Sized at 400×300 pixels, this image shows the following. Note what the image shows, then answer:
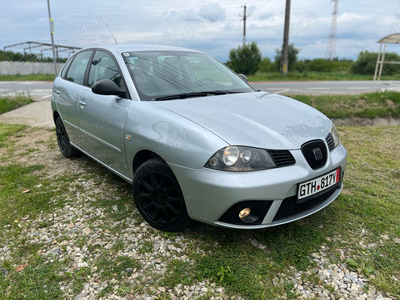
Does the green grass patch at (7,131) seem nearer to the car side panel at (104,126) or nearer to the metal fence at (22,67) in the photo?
the car side panel at (104,126)

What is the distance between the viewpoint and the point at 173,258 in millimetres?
2238

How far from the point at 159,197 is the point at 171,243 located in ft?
1.28

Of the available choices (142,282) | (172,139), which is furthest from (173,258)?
(172,139)

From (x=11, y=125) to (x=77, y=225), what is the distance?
5.12 metres

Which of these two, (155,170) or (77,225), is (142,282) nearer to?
(155,170)

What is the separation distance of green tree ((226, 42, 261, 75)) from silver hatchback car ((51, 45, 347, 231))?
75.8ft

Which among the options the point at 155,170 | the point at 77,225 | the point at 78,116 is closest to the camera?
the point at 155,170

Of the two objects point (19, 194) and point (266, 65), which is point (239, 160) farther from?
point (266, 65)

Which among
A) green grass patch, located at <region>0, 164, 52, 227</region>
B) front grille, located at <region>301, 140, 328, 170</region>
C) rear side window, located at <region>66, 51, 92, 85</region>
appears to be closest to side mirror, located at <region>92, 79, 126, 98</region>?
rear side window, located at <region>66, 51, 92, 85</region>

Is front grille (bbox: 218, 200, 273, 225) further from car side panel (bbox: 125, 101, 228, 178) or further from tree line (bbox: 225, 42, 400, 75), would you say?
tree line (bbox: 225, 42, 400, 75)

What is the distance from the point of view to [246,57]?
25.3 meters

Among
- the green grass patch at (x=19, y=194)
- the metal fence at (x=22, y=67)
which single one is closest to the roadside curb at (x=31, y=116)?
the green grass patch at (x=19, y=194)

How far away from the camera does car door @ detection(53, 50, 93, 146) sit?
3.68m

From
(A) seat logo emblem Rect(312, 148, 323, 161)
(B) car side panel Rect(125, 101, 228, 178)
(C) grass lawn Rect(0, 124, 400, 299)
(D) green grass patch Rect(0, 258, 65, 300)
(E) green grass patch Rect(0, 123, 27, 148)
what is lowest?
(D) green grass patch Rect(0, 258, 65, 300)
